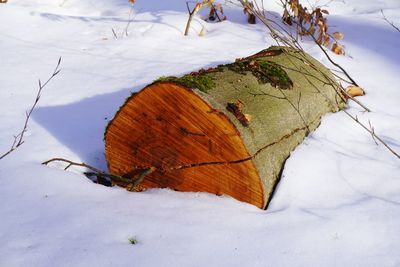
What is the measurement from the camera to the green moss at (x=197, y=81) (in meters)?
2.08

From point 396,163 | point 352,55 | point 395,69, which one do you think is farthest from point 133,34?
point 396,163

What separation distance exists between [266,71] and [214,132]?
80cm

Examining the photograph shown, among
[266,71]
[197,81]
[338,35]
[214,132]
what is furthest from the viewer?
[338,35]

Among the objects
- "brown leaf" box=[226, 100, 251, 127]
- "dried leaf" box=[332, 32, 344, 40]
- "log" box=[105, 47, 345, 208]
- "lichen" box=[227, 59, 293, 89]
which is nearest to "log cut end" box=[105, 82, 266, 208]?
"log" box=[105, 47, 345, 208]

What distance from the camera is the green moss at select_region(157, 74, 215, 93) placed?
2.08 meters

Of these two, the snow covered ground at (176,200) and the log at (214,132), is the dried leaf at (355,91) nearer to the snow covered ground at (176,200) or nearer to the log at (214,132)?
the snow covered ground at (176,200)

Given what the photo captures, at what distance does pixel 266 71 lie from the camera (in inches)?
105

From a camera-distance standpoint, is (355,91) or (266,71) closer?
(266,71)

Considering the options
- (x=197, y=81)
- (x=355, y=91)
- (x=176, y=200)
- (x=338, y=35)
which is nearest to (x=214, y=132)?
(x=197, y=81)

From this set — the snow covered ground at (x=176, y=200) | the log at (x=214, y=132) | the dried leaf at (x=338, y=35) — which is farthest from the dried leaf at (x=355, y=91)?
the dried leaf at (x=338, y=35)

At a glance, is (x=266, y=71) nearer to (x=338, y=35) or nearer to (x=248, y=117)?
(x=248, y=117)

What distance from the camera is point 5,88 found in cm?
412

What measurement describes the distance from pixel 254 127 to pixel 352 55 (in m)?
A: 3.19

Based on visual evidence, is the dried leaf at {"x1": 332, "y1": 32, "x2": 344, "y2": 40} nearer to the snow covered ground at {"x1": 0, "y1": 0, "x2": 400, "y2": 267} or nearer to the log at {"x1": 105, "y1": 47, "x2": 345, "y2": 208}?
the snow covered ground at {"x1": 0, "y1": 0, "x2": 400, "y2": 267}
